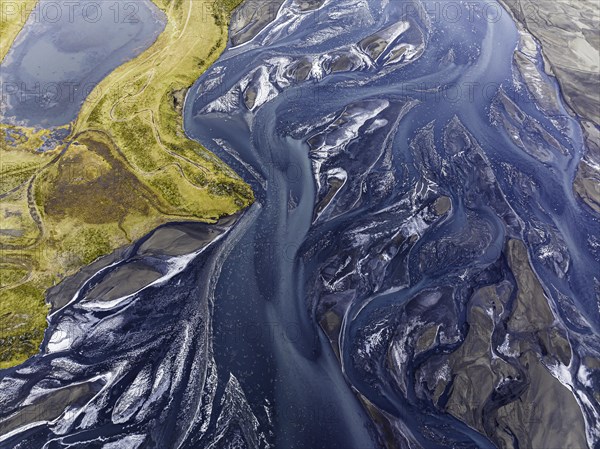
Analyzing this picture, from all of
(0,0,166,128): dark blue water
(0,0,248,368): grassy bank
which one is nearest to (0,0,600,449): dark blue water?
(0,0,248,368): grassy bank

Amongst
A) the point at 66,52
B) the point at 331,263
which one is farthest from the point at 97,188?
the point at 66,52

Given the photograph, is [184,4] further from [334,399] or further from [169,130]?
[334,399]

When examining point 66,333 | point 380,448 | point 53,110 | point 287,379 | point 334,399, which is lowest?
point 380,448

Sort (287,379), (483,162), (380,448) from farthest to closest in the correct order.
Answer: (483,162) → (287,379) → (380,448)

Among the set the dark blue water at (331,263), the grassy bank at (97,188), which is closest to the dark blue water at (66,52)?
the grassy bank at (97,188)

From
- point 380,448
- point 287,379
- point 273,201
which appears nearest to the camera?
point 380,448

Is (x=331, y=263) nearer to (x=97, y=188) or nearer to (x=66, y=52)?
(x=97, y=188)

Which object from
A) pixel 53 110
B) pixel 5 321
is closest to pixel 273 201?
pixel 5 321
